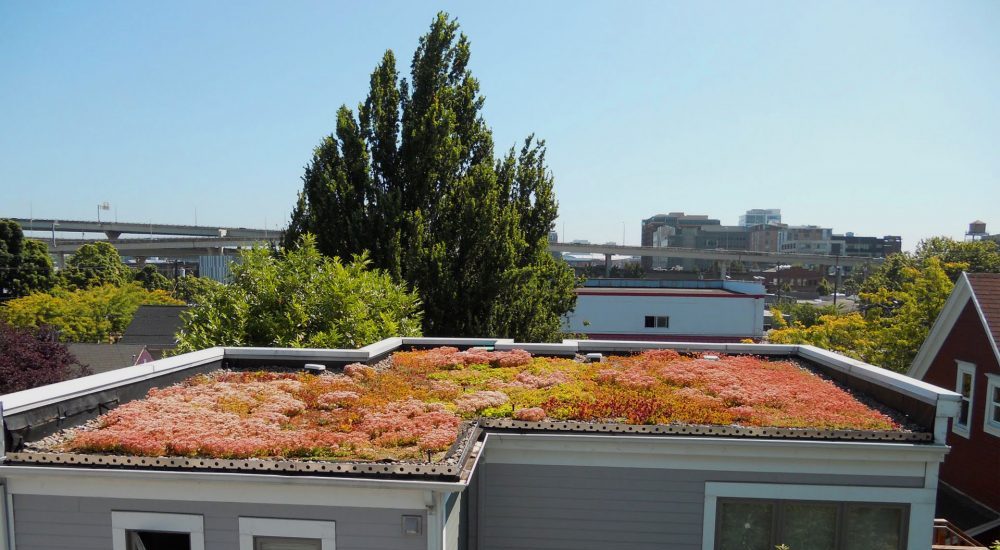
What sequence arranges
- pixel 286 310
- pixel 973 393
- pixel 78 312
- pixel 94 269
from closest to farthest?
pixel 286 310, pixel 973 393, pixel 78 312, pixel 94 269

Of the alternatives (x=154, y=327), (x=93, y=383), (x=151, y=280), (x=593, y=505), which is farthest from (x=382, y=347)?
(x=151, y=280)

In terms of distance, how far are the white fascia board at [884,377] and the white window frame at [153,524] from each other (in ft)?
25.2

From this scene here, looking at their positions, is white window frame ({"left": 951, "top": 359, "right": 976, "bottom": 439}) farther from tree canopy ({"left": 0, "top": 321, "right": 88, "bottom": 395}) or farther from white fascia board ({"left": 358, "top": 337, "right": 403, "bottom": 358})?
tree canopy ({"left": 0, "top": 321, "right": 88, "bottom": 395})

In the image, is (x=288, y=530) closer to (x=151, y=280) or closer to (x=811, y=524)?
(x=811, y=524)

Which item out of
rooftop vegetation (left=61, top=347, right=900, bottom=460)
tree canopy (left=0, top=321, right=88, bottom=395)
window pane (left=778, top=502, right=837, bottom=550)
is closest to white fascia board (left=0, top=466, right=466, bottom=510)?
rooftop vegetation (left=61, top=347, right=900, bottom=460)

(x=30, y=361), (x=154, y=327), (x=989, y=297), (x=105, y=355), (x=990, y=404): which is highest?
(x=989, y=297)

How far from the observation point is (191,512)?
5621 mm

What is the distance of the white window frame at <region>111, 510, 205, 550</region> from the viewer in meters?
5.61

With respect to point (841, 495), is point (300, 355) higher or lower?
higher

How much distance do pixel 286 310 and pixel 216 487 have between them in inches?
377

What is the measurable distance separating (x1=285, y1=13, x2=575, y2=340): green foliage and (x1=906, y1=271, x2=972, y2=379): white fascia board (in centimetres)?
1196

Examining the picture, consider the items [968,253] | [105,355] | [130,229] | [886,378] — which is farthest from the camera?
[130,229]

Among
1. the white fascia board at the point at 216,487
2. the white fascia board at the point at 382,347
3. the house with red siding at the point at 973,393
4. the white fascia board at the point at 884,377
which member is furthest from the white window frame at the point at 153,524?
the house with red siding at the point at 973,393

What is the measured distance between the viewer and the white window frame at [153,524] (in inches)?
221
